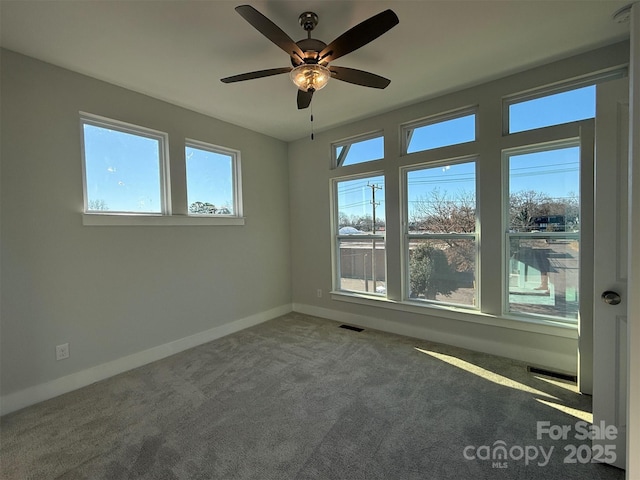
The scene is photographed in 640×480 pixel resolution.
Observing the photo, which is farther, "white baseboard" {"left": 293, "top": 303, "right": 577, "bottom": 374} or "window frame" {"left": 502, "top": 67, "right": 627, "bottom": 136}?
"white baseboard" {"left": 293, "top": 303, "right": 577, "bottom": 374}

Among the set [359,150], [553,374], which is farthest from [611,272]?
[359,150]

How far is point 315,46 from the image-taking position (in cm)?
179

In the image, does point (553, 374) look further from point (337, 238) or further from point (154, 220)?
point (154, 220)

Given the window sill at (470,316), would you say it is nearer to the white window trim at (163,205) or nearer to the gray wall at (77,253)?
the gray wall at (77,253)

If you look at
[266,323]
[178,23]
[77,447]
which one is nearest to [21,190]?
[178,23]

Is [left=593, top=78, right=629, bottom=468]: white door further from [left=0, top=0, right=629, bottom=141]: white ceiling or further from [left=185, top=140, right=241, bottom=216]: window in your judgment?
[left=185, top=140, right=241, bottom=216]: window

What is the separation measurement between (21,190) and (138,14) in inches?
63.9

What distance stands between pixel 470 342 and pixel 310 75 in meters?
3.00

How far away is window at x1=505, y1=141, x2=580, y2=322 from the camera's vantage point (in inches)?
101

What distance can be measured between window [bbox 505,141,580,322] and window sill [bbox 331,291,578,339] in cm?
12

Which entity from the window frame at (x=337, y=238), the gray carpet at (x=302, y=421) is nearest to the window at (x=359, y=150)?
the window frame at (x=337, y=238)

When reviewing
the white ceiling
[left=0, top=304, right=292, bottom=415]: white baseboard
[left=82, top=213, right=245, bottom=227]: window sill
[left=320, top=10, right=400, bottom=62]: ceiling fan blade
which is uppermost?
the white ceiling

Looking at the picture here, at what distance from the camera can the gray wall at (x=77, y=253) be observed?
2.20 m

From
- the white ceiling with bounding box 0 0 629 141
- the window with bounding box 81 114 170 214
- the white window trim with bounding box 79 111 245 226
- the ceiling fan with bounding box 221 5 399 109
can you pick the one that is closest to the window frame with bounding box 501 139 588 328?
the white ceiling with bounding box 0 0 629 141
